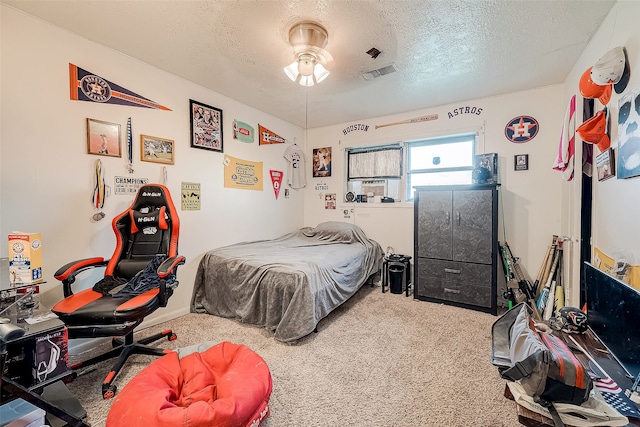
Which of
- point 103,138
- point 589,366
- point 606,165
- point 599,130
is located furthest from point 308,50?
point 589,366

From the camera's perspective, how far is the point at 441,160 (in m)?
3.74

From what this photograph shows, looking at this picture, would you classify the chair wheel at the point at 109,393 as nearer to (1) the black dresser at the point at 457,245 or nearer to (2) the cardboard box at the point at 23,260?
(2) the cardboard box at the point at 23,260

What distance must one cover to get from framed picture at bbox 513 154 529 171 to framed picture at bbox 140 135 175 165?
3873 mm

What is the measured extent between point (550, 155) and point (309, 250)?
295cm

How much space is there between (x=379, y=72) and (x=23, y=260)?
306 centimetres

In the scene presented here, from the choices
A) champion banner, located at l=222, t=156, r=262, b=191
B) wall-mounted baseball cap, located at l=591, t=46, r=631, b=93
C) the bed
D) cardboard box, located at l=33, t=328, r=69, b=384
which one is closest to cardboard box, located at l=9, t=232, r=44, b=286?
cardboard box, located at l=33, t=328, r=69, b=384

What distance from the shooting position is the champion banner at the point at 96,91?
6.96 ft

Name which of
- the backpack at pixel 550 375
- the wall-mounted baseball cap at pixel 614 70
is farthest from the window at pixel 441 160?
the backpack at pixel 550 375

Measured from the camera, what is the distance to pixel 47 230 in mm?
2014

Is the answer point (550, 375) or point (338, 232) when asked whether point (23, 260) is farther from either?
point (338, 232)

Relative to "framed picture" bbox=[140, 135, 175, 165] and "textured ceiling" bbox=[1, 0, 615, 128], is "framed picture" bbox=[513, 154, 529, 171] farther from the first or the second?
"framed picture" bbox=[140, 135, 175, 165]

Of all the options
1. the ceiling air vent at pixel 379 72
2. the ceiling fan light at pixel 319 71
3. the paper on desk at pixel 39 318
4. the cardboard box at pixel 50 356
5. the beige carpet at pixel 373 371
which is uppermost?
the ceiling air vent at pixel 379 72

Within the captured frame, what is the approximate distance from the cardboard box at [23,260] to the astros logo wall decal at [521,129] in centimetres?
444

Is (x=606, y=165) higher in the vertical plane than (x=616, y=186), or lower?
higher
